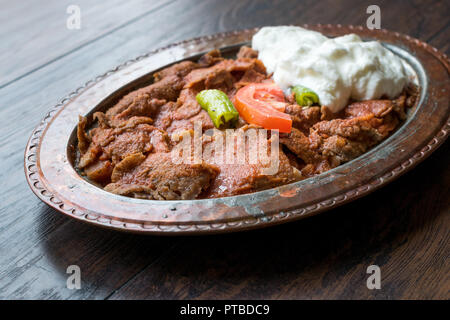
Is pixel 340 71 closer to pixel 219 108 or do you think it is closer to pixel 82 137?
pixel 219 108

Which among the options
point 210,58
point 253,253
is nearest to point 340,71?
point 210,58

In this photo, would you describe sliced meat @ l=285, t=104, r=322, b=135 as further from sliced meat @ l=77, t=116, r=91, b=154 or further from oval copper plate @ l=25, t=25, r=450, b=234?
sliced meat @ l=77, t=116, r=91, b=154

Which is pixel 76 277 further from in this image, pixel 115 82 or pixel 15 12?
pixel 15 12

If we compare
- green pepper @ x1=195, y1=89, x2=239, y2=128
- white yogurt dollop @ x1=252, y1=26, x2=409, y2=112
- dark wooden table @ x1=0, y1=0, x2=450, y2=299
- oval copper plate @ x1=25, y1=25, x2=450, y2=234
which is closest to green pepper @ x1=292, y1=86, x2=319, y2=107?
white yogurt dollop @ x1=252, y1=26, x2=409, y2=112

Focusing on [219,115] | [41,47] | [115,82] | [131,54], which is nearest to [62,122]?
[115,82]

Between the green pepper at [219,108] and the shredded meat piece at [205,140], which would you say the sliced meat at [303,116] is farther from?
the green pepper at [219,108]

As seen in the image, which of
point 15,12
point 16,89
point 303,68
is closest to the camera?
point 303,68

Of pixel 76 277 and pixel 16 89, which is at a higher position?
pixel 16 89
